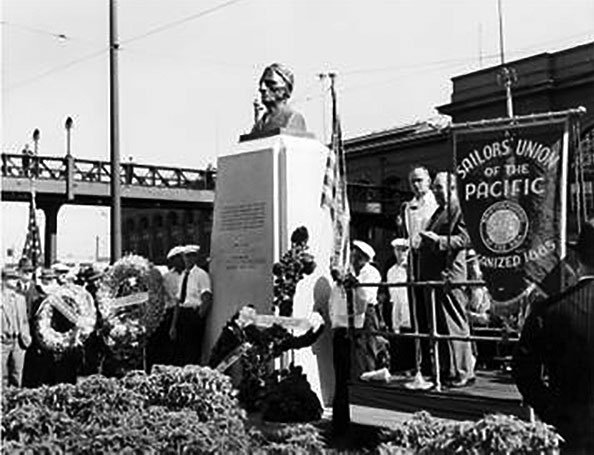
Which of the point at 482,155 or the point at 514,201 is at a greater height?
the point at 482,155

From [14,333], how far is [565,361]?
7.05 metres

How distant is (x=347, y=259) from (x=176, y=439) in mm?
3500

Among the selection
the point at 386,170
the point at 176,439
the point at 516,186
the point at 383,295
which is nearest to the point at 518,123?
the point at 516,186

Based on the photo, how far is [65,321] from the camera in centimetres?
854

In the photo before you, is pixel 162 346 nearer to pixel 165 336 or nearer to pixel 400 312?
pixel 165 336

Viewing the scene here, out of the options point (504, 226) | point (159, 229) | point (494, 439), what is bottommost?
point (494, 439)

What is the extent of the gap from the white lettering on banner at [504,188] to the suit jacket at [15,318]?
224 inches

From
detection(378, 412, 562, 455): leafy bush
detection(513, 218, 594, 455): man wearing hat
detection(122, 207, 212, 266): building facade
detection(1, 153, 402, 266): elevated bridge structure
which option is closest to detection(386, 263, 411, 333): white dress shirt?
detection(513, 218, 594, 455): man wearing hat

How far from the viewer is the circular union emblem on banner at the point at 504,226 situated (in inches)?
211

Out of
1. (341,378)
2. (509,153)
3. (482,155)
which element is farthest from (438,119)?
(509,153)

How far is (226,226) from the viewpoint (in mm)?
8602

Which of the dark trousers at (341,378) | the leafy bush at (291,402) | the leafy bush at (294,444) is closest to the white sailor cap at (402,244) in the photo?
the dark trousers at (341,378)

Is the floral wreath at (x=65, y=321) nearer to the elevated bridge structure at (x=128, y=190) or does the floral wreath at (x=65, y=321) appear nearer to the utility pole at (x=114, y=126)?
the utility pole at (x=114, y=126)

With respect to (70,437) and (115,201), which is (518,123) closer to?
(70,437)
